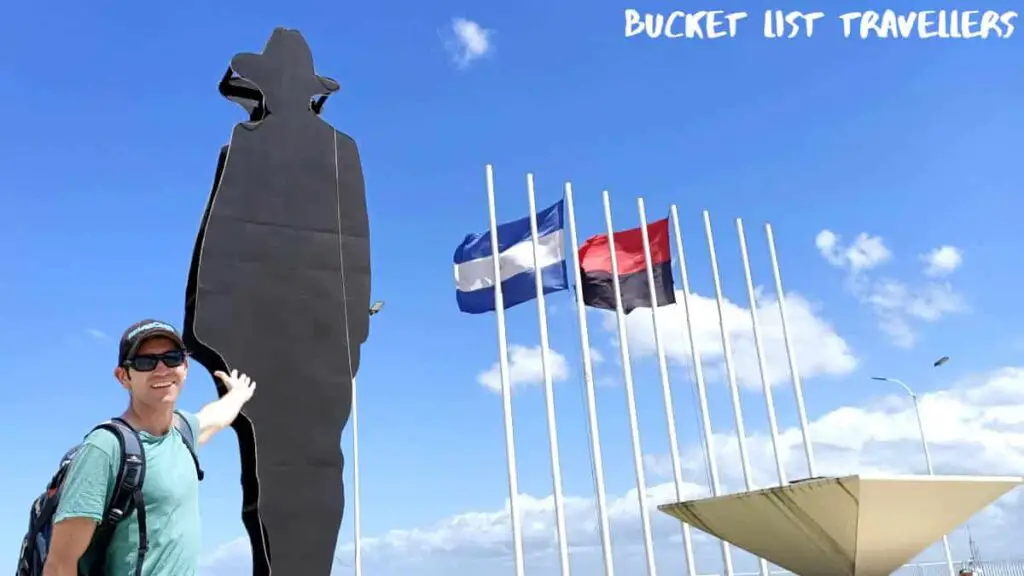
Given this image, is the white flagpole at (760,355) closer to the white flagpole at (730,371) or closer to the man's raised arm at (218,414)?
the white flagpole at (730,371)

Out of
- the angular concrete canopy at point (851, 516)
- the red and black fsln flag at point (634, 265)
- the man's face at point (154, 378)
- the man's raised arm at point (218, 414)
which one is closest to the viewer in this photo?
the man's face at point (154, 378)

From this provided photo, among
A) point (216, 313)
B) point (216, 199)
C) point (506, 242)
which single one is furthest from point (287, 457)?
point (506, 242)

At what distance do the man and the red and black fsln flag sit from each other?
44.1ft

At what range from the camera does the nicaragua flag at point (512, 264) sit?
1424 cm

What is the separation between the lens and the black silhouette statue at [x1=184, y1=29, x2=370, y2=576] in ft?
19.6

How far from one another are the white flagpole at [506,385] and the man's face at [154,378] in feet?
35.2

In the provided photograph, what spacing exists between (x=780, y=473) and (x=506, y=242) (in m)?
6.64

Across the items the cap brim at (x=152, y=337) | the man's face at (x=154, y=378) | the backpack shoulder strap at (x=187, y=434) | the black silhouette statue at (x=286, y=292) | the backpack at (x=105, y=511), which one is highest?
the black silhouette statue at (x=286, y=292)

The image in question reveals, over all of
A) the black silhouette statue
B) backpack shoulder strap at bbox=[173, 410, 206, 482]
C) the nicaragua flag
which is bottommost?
backpack shoulder strap at bbox=[173, 410, 206, 482]

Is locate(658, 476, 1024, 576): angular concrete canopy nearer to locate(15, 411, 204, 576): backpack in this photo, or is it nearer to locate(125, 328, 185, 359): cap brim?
locate(125, 328, 185, 359): cap brim

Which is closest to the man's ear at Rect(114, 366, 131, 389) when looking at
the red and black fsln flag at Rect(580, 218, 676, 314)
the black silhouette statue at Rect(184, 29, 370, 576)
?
the black silhouette statue at Rect(184, 29, 370, 576)

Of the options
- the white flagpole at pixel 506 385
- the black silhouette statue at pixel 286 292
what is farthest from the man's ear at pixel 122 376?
the white flagpole at pixel 506 385

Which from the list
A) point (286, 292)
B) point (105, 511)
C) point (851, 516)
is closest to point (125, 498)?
point (105, 511)

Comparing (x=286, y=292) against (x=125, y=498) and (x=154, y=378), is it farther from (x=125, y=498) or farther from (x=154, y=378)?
(x=125, y=498)
